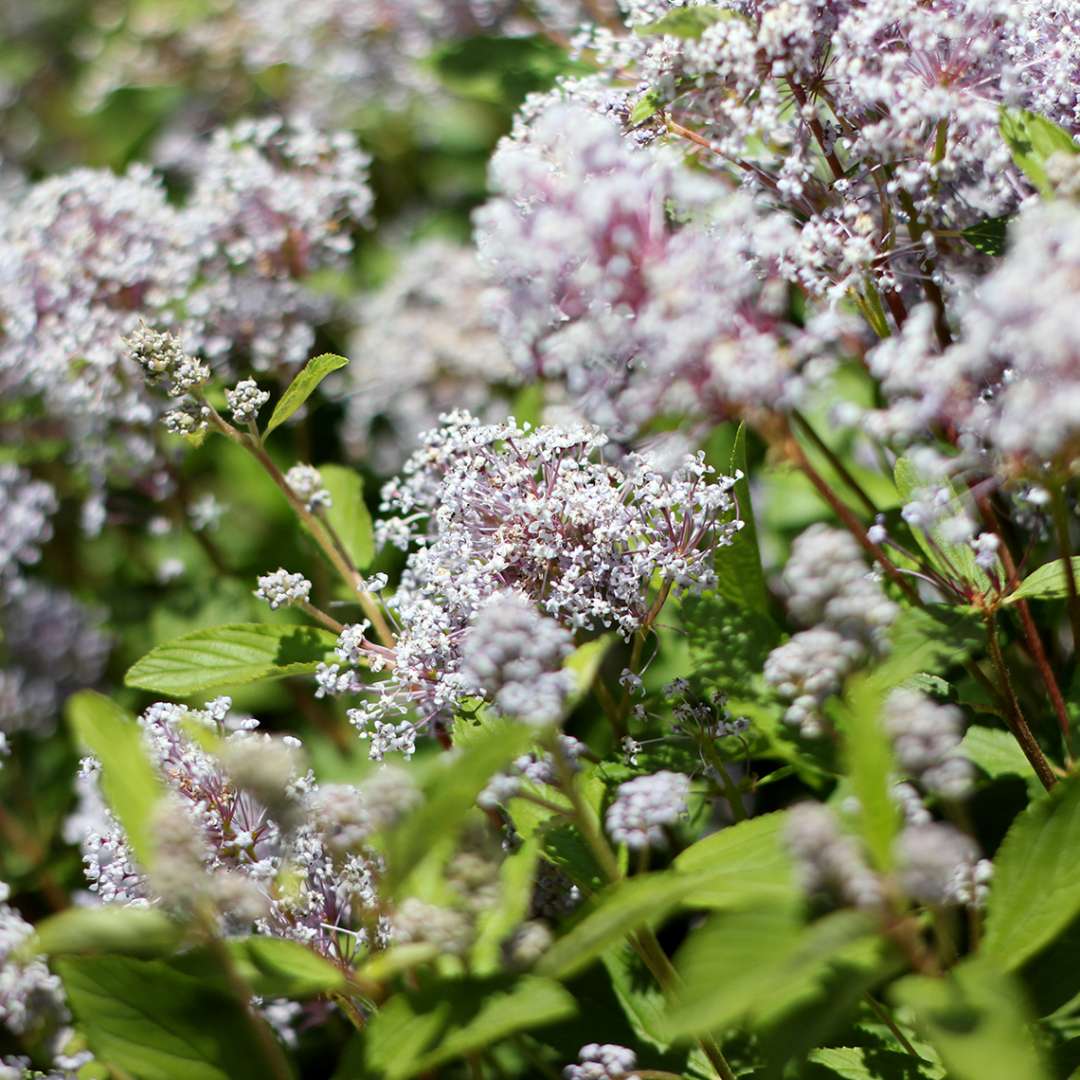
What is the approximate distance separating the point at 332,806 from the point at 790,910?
1.13 feet

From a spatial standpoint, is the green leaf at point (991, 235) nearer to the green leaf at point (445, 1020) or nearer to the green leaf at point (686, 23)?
the green leaf at point (686, 23)

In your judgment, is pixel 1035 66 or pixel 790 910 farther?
pixel 1035 66

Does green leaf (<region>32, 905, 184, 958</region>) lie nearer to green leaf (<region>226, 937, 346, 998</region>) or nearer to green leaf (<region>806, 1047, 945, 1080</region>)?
green leaf (<region>226, 937, 346, 998</region>)

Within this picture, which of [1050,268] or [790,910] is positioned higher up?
[1050,268]

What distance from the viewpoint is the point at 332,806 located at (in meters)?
0.89

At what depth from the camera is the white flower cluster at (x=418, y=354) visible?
2354mm

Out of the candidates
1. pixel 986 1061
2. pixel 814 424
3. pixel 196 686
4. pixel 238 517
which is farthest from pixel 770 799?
pixel 238 517

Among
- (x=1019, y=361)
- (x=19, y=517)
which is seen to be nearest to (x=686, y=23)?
(x=1019, y=361)

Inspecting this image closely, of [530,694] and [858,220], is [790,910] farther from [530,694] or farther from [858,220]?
[858,220]

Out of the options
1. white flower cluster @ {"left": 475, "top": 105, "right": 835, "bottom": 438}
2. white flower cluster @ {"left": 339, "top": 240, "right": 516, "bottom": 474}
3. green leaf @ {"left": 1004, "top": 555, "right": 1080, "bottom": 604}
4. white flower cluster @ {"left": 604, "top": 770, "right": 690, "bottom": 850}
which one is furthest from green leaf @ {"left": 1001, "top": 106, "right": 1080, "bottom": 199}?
white flower cluster @ {"left": 339, "top": 240, "right": 516, "bottom": 474}

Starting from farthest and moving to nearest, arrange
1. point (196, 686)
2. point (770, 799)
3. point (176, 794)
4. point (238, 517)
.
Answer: point (238, 517) < point (770, 799) < point (196, 686) < point (176, 794)

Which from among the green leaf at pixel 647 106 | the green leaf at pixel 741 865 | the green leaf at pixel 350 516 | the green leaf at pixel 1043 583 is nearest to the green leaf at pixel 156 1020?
the green leaf at pixel 741 865

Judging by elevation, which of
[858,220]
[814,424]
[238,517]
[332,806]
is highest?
[858,220]

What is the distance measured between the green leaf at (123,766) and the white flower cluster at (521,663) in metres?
0.26
